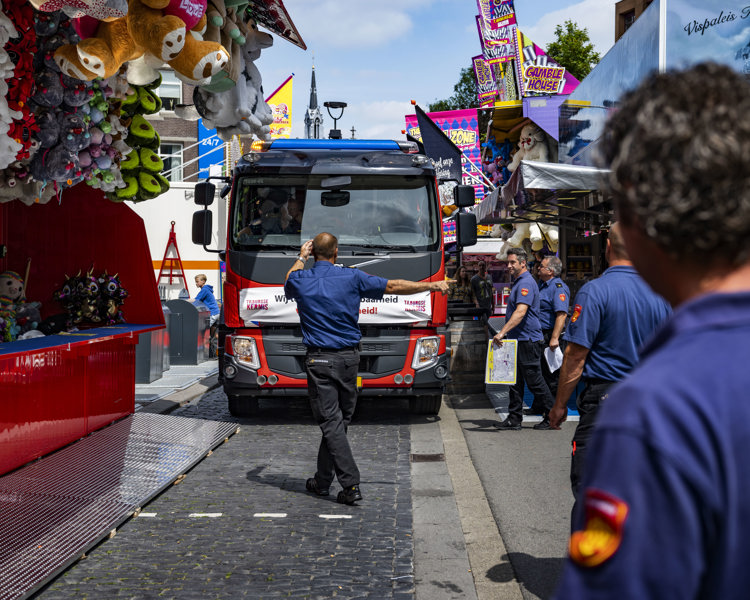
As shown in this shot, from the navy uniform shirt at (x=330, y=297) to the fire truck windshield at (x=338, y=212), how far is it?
3175mm

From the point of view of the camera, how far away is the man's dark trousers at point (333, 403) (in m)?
5.98

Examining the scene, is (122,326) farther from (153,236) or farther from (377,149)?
(153,236)

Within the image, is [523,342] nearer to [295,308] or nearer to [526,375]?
[526,375]

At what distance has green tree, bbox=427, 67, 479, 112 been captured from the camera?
151ft

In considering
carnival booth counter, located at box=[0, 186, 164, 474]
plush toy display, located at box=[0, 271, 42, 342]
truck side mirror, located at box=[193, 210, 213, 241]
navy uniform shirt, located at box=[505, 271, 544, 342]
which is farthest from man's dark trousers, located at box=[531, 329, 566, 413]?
plush toy display, located at box=[0, 271, 42, 342]

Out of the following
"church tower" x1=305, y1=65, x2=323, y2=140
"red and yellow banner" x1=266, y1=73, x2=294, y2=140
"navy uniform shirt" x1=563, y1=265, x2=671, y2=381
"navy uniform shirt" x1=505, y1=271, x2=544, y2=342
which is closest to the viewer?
"navy uniform shirt" x1=563, y1=265, x2=671, y2=381

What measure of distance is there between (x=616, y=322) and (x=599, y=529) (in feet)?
10.1

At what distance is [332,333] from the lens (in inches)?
239

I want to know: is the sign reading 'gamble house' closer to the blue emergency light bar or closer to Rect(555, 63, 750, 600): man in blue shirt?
the blue emergency light bar

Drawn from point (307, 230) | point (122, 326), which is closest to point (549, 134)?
point (307, 230)

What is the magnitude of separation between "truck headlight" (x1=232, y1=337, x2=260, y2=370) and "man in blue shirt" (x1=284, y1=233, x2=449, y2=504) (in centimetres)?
308

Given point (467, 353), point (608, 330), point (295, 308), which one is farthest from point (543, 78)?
point (608, 330)

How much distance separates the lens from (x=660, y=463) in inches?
38.1

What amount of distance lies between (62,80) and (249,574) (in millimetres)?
3314
